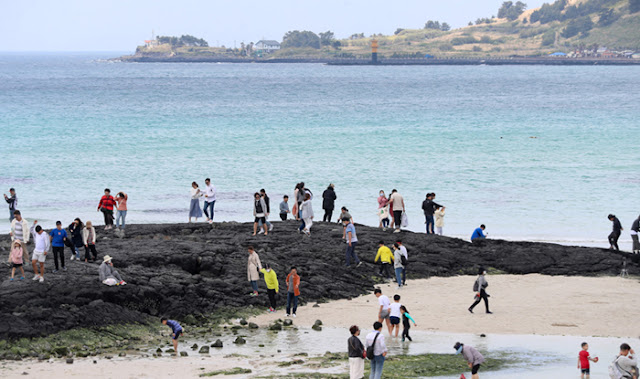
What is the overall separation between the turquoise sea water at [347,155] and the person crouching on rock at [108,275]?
1841 centimetres

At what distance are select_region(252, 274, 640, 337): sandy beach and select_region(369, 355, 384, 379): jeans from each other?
468cm

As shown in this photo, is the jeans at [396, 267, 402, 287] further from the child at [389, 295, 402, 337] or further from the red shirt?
the red shirt

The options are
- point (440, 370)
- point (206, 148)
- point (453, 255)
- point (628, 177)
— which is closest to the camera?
point (440, 370)

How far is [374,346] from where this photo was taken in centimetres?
1460

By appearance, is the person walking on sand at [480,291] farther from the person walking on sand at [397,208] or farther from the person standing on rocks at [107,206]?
the person standing on rocks at [107,206]

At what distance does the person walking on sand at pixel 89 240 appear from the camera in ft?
69.3

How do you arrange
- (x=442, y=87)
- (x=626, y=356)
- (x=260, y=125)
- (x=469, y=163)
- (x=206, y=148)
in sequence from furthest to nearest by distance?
(x=442, y=87), (x=260, y=125), (x=206, y=148), (x=469, y=163), (x=626, y=356)

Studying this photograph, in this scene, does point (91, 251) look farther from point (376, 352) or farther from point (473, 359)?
point (473, 359)

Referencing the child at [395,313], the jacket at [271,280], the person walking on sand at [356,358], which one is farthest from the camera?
the jacket at [271,280]

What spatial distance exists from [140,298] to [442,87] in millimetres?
131357

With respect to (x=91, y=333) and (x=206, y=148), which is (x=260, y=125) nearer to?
(x=206, y=148)

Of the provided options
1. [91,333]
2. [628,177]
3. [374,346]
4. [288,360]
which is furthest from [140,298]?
[628,177]

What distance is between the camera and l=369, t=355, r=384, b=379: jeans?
14.7 meters

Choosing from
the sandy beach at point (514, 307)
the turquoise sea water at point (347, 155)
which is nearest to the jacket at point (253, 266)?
the sandy beach at point (514, 307)
